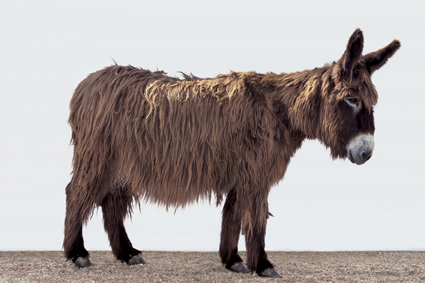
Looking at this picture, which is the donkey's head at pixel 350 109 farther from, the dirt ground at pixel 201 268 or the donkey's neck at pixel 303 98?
the dirt ground at pixel 201 268

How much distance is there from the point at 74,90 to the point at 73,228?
189 centimetres

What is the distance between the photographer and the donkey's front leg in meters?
7.62

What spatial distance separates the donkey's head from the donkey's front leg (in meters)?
1.15

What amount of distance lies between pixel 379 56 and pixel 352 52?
60 centimetres

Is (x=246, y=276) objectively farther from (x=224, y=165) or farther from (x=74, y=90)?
(x=74, y=90)

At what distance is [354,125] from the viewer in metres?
7.38

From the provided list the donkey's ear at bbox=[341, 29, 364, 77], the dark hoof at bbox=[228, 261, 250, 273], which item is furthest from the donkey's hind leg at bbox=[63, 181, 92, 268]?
the donkey's ear at bbox=[341, 29, 364, 77]

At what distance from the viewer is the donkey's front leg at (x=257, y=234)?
762 centimetres

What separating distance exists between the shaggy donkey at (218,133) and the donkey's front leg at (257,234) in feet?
0.04

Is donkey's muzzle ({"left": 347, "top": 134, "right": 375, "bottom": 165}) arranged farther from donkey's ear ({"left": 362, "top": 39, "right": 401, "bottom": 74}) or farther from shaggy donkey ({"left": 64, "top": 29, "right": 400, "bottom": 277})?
donkey's ear ({"left": 362, "top": 39, "right": 401, "bottom": 74})

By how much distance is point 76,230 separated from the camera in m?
8.27

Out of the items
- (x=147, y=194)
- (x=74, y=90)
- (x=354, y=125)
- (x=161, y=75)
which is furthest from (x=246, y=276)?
(x=74, y=90)

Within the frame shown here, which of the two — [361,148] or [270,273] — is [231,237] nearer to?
[270,273]

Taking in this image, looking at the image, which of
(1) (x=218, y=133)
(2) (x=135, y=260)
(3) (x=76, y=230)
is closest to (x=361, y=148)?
(1) (x=218, y=133)
